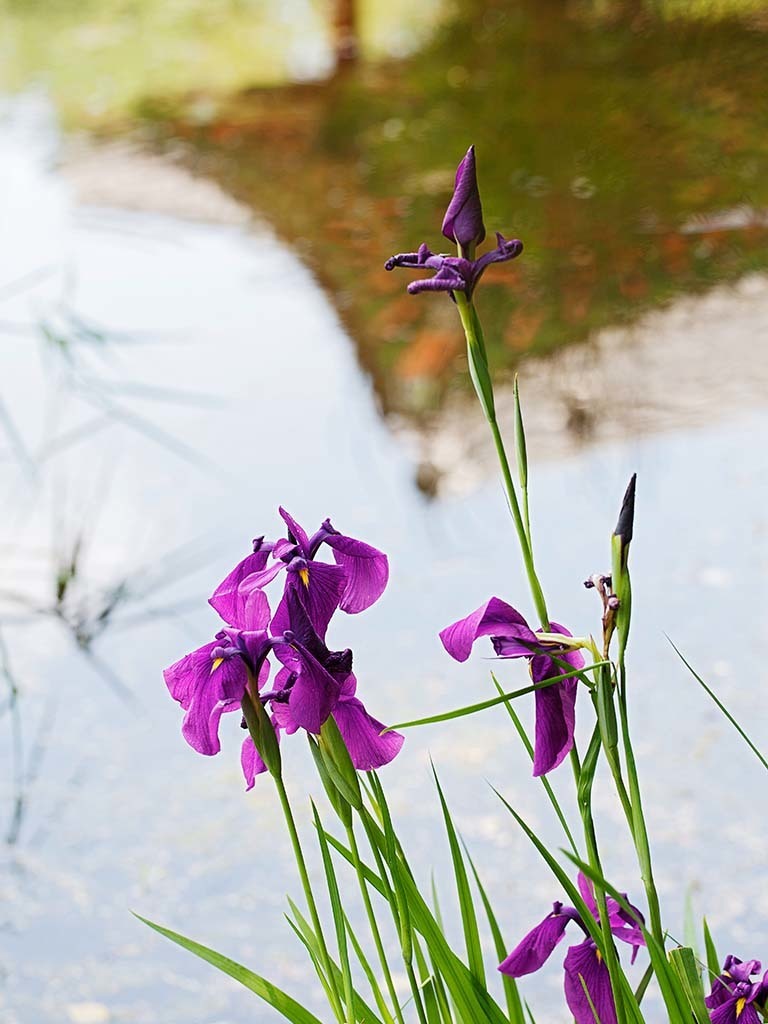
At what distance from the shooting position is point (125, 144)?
10.3 ft

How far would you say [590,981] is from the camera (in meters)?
0.51

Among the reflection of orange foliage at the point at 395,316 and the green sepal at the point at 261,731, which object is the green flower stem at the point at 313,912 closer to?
the green sepal at the point at 261,731

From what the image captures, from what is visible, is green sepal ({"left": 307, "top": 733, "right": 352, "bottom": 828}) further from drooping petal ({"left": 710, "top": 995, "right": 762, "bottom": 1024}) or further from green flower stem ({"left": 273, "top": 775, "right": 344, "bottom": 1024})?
drooping petal ({"left": 710, "top": 995, "right": 762, "bottom": 1024})

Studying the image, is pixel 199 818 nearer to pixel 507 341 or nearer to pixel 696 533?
pixel 696 533

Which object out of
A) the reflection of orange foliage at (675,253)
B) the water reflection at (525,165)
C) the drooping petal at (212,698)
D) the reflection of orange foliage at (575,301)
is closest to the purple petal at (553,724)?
the drooping petal at (212,698)

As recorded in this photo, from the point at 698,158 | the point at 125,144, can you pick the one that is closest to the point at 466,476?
the point at 698,158

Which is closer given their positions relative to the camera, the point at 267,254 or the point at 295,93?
the point at 267,254

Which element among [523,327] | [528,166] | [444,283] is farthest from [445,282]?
[528,166]

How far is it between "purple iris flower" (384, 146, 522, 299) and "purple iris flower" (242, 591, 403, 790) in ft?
0.39

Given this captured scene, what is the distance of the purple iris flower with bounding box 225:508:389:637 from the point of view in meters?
0.44

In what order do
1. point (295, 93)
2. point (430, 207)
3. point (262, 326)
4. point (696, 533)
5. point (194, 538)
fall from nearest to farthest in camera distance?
point (696, 533), point (194, 538), point (262, 326), point (430, 207), point (295, 93)

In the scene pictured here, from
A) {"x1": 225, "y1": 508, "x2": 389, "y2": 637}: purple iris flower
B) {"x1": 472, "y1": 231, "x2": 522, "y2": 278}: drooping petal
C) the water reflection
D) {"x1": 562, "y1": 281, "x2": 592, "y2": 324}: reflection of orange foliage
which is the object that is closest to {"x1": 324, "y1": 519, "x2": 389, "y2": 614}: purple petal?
{"x1": 225, "y1": 508, "x2": 389, "y2": 637}: purple iris flower

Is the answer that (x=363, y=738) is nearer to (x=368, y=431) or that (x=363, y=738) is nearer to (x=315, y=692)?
(x=315, y=692)

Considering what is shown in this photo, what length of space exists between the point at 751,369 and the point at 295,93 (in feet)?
6.21
